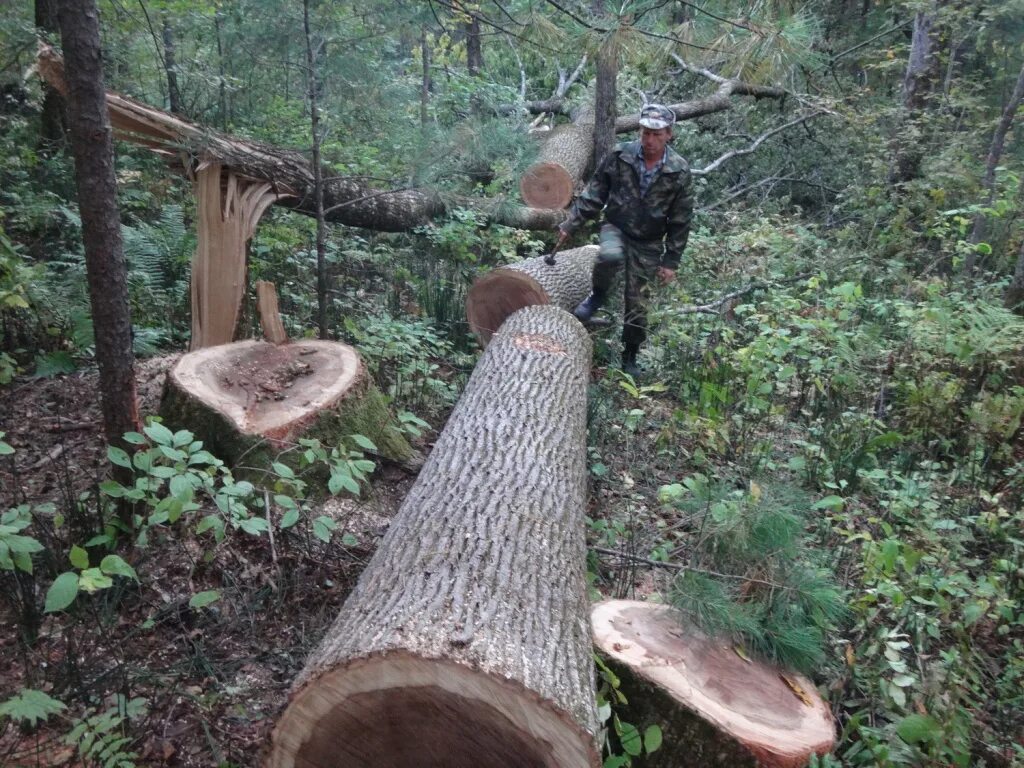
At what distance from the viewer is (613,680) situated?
92.9 inches

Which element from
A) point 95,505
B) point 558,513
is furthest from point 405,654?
point 95,505

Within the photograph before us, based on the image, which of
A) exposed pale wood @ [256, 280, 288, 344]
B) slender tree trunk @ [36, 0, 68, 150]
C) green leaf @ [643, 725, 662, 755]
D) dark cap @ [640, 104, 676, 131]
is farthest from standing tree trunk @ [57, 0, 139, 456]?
slender tree trunk @ [36, 0, 68, 150]

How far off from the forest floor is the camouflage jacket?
10.3 ft

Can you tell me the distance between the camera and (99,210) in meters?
2.73

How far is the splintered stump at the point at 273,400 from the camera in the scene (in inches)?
136

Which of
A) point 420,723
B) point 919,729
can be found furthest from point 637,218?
point 420,723

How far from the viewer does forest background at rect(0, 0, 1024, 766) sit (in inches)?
102

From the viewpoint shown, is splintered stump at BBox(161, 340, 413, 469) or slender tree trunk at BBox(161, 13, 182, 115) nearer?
splintered stump at BBox(161, 340, 413, 469)

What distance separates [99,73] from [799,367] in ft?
15.9

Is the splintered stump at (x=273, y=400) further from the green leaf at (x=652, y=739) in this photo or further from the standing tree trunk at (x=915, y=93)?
the standing tree trunk at (x=915, y=93)

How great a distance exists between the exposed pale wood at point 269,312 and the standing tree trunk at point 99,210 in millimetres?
1369

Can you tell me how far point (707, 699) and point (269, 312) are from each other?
3201mm

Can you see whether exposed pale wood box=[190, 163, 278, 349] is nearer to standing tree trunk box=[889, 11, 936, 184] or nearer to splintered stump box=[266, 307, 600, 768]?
splintered stump box=[266, 307, 600, 768]

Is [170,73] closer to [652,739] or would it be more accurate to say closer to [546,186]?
[546,186]
